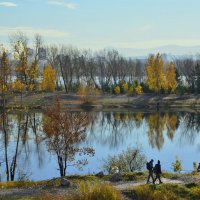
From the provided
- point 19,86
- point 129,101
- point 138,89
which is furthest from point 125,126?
point 138,89

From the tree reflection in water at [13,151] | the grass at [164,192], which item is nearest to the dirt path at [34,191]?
the grass at [164,192]

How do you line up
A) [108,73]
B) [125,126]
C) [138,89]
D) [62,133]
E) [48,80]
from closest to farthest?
[62,133]
[125,126]
[138,89]
[48,80]
[108,73]

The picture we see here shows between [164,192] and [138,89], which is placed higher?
[138,89]

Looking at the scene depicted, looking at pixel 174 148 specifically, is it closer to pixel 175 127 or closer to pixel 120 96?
pixel 175 127

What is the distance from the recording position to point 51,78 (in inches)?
3999

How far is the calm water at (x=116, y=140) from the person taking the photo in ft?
118

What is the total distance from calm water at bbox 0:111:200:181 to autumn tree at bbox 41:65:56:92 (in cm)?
2586

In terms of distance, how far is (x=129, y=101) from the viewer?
95000 millimetres

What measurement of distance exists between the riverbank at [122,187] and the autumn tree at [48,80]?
77.2 m

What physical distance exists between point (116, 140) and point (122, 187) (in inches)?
1192

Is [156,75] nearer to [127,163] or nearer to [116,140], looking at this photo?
[116,140]

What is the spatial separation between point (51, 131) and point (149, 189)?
13391 mm

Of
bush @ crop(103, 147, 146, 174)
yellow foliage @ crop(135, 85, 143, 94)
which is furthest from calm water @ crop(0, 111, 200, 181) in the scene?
yellow foliage @ crop(135, 85, 143, 94)

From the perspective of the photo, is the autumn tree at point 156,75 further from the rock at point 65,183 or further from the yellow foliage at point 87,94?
the rock at point 65,183
